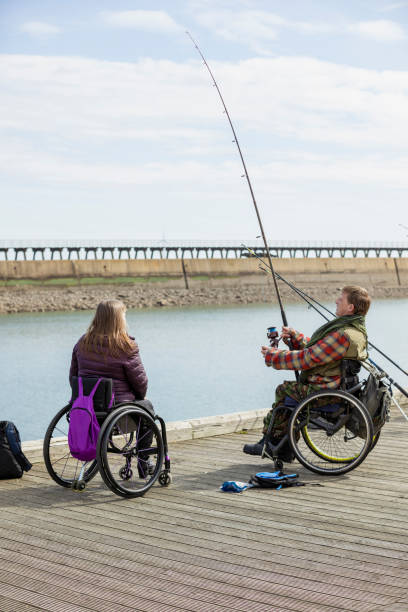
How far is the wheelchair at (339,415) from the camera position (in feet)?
15.1

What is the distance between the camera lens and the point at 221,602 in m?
2.89

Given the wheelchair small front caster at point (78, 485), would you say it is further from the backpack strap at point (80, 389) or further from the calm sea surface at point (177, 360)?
the calm sea surface at point (177, 360)

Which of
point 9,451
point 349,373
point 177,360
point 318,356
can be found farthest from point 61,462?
point 177,360

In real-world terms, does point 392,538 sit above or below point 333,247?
below

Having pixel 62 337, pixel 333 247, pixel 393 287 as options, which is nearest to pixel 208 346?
pixel 62 337

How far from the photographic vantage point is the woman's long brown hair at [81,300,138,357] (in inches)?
172

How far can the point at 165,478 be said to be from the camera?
455 centimetres

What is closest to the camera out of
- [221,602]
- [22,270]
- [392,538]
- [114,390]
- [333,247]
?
[221,602]

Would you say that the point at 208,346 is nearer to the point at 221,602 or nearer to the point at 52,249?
the point at 221,602

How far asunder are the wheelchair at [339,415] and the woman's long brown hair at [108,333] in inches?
42.3

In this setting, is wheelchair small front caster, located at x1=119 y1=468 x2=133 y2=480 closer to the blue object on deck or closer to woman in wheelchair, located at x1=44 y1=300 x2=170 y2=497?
woman in wheelchair, located at x1=44 y1=300 x2=170 y2=497

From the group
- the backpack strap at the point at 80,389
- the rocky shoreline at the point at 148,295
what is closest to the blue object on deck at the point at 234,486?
the backpack strap at the point at 80,389

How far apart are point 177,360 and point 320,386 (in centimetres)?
2173

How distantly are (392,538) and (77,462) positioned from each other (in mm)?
2356
